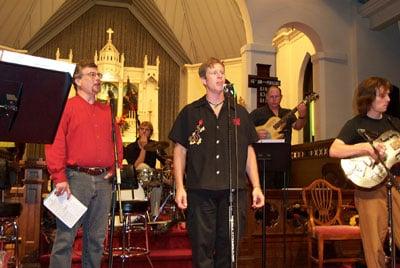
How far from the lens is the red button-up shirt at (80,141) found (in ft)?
10.4

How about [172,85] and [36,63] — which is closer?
[36,63]

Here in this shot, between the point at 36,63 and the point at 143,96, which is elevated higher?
the point at 143,96

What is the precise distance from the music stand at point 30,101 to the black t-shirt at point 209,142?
886 mm

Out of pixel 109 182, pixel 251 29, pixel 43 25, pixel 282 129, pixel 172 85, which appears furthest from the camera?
pixel 172 85

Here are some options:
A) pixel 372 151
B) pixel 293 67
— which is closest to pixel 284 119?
pixel 372 151

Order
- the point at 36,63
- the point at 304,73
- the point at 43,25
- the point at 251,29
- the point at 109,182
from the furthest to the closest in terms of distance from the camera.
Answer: the point at 43,25, the point at 304,73, the point at 251,29, the point at 109,182, the point at 36,63

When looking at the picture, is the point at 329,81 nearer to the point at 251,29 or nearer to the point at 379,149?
the point at 251,29

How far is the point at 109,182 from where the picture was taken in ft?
11.1

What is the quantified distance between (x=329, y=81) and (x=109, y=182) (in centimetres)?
545

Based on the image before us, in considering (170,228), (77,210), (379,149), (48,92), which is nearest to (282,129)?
(170,228)

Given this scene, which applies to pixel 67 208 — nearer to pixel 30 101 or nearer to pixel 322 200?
pixel 30 101

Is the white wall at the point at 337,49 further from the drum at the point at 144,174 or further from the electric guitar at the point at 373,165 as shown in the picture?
the electric guitar at the point at 373,165

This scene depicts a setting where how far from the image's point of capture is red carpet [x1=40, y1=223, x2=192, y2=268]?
4738mm

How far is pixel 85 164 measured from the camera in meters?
3.23
